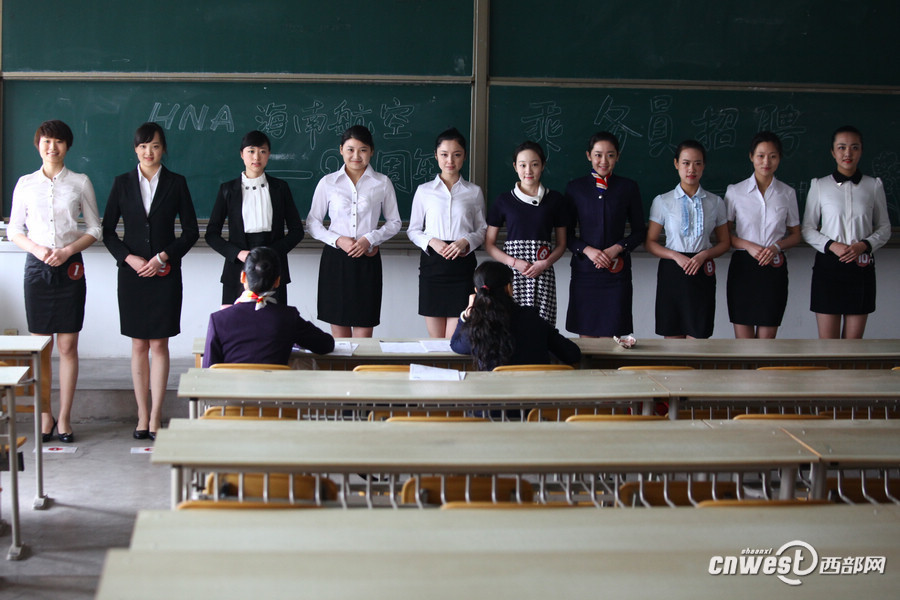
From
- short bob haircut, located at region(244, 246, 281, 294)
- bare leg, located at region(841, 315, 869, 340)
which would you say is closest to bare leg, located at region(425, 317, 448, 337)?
short bob haircut, located at region(244, 246, 281, 294)

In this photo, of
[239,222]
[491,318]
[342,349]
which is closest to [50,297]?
[239,222]

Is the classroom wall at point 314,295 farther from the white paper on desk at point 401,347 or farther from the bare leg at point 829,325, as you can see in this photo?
the white paper on desk at point 401,347

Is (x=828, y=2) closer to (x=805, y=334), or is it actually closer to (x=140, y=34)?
(x=805, y=334)

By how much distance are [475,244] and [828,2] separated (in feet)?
9.81

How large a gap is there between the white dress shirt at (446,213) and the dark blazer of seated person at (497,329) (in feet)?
4.46

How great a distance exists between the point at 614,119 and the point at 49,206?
342 centimetres

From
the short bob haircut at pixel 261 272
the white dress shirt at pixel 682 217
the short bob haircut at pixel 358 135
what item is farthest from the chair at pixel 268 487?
the white dress shirt at pixel 682 217

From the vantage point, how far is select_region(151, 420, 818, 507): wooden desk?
1.93 m

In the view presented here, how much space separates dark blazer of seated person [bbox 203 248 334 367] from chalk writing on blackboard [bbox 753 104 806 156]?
3.73 metres

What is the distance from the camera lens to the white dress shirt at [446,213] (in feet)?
15.6

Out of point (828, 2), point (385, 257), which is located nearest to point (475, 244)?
point (385, 257)

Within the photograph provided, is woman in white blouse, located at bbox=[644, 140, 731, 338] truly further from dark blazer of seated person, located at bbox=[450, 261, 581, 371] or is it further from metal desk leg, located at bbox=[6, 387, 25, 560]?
metal desk leg, located at bbox=[6, 387, 25, 560]

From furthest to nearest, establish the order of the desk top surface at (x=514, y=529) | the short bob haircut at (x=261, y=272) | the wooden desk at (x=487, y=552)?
the short bob haircut at (x=261, y=272), the desk top surface at (x=514, y=529), the wooden desk at (x=487, y=552)

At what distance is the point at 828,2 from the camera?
5.64m
